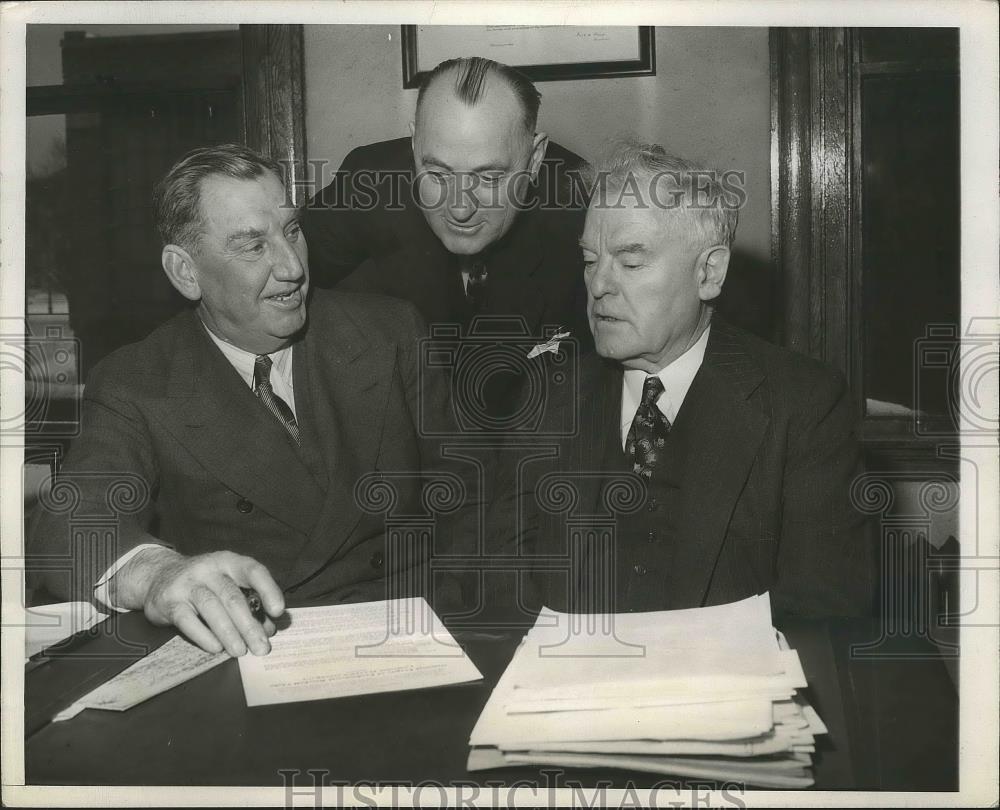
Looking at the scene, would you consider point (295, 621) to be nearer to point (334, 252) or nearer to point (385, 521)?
point (385, 521)

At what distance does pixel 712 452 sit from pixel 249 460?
0.91 metres

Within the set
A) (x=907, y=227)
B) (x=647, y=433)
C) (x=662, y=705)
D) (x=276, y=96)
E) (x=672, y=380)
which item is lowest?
(x=662, y=705)

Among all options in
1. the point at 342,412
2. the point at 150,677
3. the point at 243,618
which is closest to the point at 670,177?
the point at 342,412

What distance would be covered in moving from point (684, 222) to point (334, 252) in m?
0.69

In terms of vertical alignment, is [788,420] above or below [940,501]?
above

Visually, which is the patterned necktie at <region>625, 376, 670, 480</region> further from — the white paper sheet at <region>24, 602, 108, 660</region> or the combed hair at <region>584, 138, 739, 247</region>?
the white paper sheet at <region>24, 602, 108, 660</region>

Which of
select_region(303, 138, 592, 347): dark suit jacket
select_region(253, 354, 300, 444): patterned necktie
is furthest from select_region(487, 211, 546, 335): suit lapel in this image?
select_region(253, 354, 300, 444): patterned necktie

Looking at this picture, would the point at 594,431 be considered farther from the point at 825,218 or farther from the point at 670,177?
the point at 825,218

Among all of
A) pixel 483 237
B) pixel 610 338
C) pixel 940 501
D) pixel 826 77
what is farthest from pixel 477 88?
pixel 940 501

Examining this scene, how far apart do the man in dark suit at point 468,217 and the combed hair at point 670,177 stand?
0.18ft

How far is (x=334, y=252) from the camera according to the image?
68.1 inches

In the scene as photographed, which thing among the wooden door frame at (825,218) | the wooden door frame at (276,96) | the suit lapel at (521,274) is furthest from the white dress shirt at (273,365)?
the wooden door frame at (825,218)

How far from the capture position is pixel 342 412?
174 centimetres

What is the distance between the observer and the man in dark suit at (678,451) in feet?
5.43
